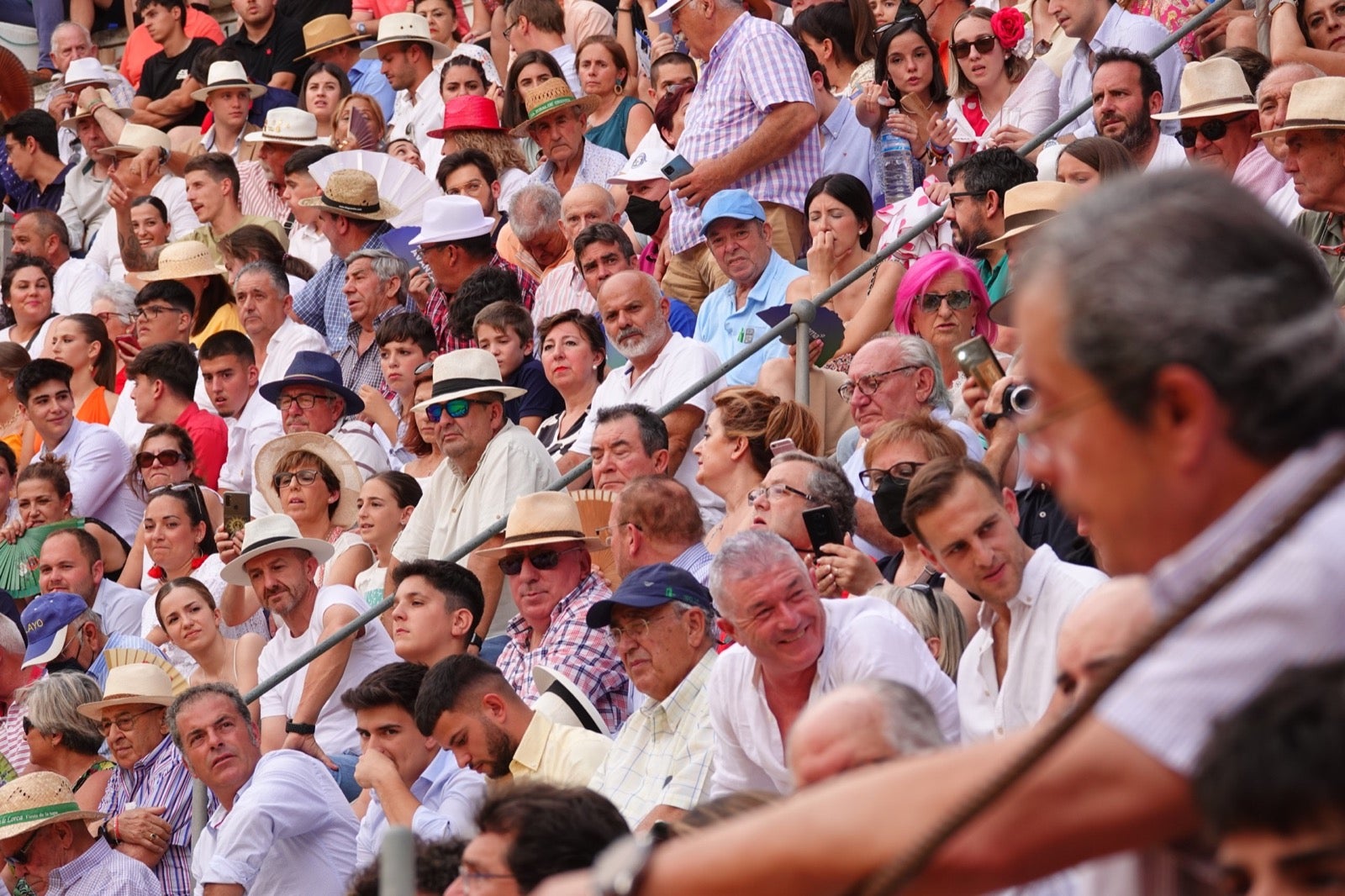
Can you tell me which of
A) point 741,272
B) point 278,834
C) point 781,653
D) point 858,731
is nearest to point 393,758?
point 278,834

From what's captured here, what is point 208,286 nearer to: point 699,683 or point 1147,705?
point 699,683

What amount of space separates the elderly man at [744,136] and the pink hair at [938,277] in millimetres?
1879

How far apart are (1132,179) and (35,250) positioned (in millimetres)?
12991

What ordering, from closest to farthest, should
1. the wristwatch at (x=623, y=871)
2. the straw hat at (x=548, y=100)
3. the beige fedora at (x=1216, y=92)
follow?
the wristwatch at (x=623, y=871), the beige fedora at (x=1216, y=92), the straw hat at (x=548, y=100)

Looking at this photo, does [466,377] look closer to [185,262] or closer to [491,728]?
[491,728]

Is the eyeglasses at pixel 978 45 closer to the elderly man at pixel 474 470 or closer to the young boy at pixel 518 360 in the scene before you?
the young boy at pixel 518 360

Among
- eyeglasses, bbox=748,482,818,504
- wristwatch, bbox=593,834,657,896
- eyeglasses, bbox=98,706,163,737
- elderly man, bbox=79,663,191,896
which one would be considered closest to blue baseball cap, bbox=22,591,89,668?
elderly man, bbox=79,663,191,896

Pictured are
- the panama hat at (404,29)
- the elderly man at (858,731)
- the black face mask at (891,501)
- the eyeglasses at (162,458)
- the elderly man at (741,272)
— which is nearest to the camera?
the elderly man at (858,731)

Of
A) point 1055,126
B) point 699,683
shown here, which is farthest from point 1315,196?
point 699,683

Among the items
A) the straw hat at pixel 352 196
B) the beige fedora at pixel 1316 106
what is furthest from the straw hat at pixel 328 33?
the beige fedora at pixel 1316 106

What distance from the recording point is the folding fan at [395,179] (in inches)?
445

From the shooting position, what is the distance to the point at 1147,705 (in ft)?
4.60

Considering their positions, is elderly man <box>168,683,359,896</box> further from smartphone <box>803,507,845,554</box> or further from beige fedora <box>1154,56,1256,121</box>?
beige fedora <box>1154,56,1256,121</box>

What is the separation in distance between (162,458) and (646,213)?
258cm
